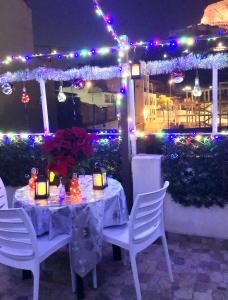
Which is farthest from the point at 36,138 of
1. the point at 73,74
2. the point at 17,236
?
the point at 17,236

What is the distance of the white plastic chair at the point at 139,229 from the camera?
2.09m

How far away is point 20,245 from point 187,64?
2269 mm

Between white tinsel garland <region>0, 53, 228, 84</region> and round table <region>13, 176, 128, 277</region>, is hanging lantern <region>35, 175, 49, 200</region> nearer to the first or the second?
round table <region>13, 176, 128, 277</region>

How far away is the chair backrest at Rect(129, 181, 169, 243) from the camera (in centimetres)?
207

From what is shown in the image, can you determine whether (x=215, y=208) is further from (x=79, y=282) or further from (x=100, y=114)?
(x=100, y=114)

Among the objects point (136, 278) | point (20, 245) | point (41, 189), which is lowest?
point (136, 278)

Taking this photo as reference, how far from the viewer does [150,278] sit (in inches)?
98.5

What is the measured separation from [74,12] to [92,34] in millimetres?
404

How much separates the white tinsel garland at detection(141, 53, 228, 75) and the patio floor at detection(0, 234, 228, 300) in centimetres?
173

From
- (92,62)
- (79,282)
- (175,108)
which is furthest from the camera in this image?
(175,108)

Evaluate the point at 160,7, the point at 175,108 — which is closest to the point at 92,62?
the point at 160,7

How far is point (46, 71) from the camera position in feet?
12.6

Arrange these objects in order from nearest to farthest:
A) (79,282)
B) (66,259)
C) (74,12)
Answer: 1. (79,282)
2. (66,259)
3. (74,12)

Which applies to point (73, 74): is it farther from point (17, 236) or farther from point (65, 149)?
point (17, 236)
